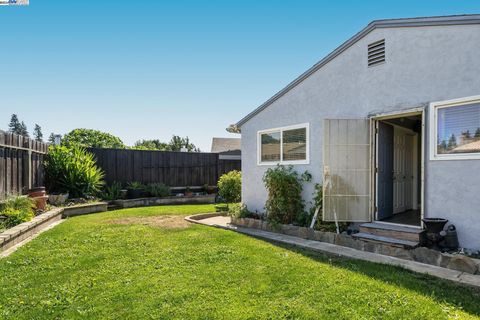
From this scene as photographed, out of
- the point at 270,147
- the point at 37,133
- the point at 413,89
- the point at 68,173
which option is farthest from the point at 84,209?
the point at 37,133

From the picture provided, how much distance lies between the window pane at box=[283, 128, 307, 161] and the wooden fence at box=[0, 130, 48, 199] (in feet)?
24.9

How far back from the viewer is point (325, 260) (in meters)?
5.10

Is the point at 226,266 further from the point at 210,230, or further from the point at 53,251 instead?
the point at 53,251

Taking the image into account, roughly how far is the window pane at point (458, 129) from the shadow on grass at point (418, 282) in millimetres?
2469

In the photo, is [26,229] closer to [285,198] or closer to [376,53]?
[285,198]

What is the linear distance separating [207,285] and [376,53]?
5864 millimetres

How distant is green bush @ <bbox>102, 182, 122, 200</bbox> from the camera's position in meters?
12.2

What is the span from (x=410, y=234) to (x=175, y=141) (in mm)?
42855

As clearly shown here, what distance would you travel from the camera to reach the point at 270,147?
8.97 m

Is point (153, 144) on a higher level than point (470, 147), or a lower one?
higher

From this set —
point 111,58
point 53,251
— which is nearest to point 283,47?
point 111,58

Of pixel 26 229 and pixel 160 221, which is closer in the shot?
pixel 26 229

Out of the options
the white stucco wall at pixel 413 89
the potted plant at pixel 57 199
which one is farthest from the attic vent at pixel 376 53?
the potted plant at pixel 57 199

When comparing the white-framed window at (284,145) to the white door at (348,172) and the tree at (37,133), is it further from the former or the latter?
the tree at (37,133)
